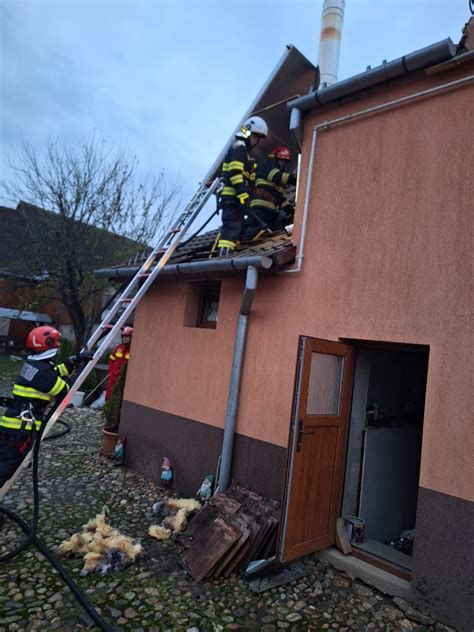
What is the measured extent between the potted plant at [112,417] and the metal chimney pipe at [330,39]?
6.96m

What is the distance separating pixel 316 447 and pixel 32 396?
3.18m

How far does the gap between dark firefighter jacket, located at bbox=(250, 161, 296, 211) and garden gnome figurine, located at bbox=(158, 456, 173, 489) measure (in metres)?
4.11

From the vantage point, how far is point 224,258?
217 inches

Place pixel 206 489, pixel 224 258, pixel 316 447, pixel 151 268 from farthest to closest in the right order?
pixel 151 268
pixel 224 258
pixel 206 489
pixel 316 447

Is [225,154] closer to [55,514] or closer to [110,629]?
[55,514]

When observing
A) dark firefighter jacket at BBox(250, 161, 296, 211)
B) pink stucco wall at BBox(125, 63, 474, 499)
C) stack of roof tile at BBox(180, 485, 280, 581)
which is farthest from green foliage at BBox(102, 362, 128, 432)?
dark firefighter jacket at BBox(250, 161, 296, 211)

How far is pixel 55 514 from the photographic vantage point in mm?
4980

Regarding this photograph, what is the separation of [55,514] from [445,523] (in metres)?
4.30

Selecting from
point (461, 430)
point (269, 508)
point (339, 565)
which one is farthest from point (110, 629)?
point (461, 430)

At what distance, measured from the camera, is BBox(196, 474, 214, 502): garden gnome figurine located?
529 centimetres

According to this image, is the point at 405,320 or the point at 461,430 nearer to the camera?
the point at 461,430

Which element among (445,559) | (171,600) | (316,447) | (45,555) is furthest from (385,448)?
(45,555)

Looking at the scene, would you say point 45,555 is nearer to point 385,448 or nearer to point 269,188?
point 385,448

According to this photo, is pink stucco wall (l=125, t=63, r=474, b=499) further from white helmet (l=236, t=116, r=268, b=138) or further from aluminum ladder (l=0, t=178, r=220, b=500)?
white helmet (l=236, t=116, r=268, b=138)
